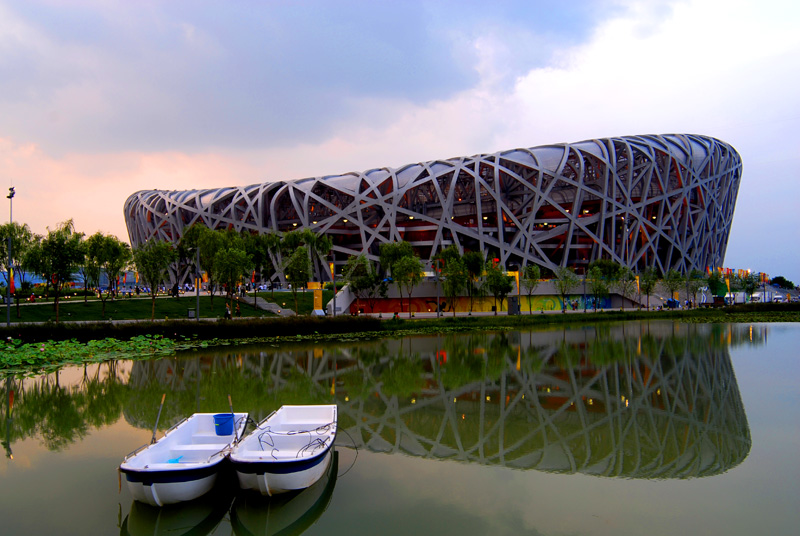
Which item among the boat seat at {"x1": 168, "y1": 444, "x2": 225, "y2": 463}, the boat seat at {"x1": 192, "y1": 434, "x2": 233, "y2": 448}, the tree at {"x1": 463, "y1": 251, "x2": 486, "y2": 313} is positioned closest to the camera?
the boat seat at {"x1": 168, "y1": 444, "x2": 225, "y2": 463}

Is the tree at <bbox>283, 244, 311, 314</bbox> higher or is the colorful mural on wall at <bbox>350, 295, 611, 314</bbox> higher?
the tree at <bbox>283, 244, 311, 314</bbox>

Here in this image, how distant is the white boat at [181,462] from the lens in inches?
298

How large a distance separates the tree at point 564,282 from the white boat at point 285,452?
51820 millimetres

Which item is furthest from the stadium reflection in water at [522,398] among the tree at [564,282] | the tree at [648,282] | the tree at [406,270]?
the tree at [648,282]

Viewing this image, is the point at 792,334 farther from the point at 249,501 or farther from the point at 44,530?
the point at 44,530

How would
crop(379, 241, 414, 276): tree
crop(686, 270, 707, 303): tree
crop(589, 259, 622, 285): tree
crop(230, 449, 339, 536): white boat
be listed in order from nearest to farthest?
crop(230, 449, 339, 536): white boat
crop(379, 241, 414, 276): tree
crop(589, 259, 622, 285): tree
crop(686, 270, 707, 303): tree

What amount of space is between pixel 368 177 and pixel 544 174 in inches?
895

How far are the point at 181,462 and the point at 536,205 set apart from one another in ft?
198

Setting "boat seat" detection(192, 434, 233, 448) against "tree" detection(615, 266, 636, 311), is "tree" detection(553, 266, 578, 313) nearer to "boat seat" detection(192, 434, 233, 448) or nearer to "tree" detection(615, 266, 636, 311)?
Result: "tree" detection(615, 266, 636, 311)

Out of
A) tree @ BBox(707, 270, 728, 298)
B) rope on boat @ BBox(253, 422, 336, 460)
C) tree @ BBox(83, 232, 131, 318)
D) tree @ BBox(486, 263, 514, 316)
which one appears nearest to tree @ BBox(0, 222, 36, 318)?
tree @ BBox(83, 232, 131, 318)

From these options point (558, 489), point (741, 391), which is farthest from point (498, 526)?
point (741, 391)

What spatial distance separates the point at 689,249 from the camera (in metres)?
73.4

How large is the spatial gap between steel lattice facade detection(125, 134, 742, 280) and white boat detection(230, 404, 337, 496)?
55.8 m

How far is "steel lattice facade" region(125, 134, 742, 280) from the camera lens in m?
65.3
